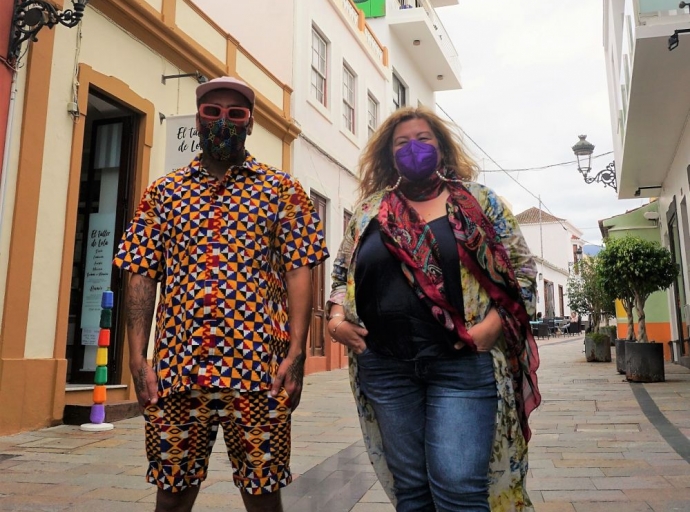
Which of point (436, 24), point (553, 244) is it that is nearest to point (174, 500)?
point (436, 24)

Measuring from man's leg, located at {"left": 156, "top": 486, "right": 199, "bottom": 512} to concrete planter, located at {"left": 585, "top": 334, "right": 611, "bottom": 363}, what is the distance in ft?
47.3

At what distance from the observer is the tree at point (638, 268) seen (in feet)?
32.7

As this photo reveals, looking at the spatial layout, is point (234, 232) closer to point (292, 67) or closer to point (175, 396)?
point (175, 396)

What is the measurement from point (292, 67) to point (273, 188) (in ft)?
34.8

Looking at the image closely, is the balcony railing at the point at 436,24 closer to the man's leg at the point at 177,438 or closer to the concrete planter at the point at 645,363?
the concrete planter at the point at 645,363

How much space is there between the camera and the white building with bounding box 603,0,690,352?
7.41 meters

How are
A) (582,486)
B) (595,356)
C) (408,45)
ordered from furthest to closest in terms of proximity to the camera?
(408,45)
(595,356)
(582,486)

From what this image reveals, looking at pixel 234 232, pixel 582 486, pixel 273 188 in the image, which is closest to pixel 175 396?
pixel 234 232

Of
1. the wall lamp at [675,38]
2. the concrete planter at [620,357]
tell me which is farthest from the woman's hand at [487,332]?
the concrete planter at [620,357]

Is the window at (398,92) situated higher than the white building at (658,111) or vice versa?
the window at (398,92)

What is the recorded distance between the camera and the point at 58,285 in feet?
20.6

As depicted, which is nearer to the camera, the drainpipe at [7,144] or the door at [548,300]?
the drainpipe at [7,144]

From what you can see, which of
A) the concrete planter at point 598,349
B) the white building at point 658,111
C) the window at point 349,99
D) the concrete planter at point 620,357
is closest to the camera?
the white building at point 658,111

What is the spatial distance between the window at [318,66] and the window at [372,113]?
2.58 metres
